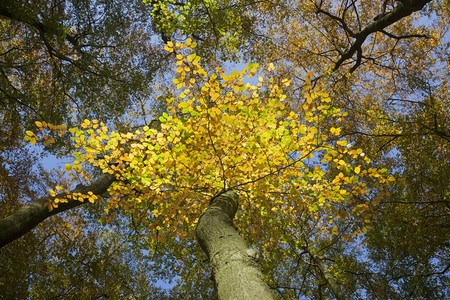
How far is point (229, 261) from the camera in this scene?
2.52m

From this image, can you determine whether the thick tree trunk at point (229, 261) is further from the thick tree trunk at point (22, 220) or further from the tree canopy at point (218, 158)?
the thick tree trunk at point (22, 220)

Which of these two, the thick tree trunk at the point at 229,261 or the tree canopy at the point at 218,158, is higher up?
the tree canopy at the point at 218,158

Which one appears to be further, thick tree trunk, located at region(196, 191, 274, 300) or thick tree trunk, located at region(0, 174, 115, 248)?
thick tree trunk, located at region(0, 174, 115, 248)

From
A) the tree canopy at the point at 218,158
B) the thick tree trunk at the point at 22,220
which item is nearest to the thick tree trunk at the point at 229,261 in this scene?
the tree canopy at the point at 218,158

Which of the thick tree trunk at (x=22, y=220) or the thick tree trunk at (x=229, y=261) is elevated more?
the thick tree trunk at (x=22, y=220)

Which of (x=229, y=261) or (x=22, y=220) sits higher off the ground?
(x=22, y=220)

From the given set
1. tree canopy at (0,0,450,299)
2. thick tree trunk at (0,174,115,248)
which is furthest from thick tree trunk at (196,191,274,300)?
thick tree trunk at (0,174,115,248)

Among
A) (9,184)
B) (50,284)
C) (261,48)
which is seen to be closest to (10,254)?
(50,284)

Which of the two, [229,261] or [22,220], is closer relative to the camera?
[229,261]

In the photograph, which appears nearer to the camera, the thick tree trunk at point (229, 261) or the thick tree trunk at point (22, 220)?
the thick tree trunk at point (229, 261)

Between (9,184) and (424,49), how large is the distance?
16.3 m

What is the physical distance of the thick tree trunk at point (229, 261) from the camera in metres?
2.19

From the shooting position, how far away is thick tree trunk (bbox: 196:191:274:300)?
2.19 metres

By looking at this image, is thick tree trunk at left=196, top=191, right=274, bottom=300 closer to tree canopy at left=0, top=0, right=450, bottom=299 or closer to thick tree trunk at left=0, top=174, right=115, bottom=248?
tree canopy at left=0, top=0, right=450, bottom=299
